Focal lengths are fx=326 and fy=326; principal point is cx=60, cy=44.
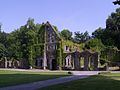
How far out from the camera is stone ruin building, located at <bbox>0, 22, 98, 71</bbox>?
77188 mm

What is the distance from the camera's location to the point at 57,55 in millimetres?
79625

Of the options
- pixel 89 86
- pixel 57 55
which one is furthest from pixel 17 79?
pixel 57 55

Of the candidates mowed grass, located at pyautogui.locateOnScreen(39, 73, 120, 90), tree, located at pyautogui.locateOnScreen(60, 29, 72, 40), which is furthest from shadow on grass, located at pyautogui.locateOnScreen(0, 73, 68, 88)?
tree, located at pyautogui.locateOnScreen(60, 29, 72, 40)

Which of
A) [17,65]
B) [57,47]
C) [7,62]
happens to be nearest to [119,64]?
[57,47]

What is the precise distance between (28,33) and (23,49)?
5246mm

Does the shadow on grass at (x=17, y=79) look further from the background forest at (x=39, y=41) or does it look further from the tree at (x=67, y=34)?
the tree at (x=67, y=34)

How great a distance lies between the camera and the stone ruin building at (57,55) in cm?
7719

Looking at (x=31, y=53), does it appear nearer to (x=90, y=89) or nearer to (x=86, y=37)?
(x=86, y=37)

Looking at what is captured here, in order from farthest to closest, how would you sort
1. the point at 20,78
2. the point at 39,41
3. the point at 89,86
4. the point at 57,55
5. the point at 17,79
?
1. the point at 39,41
2. the point at 57,55
3. the point at 20,78
4. the point at 17,79
5. the point at 89,86

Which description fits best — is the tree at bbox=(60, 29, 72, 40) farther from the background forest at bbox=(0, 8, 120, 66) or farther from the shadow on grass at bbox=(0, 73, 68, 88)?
the shadow on grass at bbox=(0, 73, 68, 88)

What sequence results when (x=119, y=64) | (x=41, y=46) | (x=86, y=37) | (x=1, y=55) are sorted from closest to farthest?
(x=119, y=64)
(x=41, y=46)
(x=1, y=55)
(x=86, y=37)

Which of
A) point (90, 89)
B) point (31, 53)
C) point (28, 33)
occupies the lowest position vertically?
point (90, 89)

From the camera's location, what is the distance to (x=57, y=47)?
80312 mm

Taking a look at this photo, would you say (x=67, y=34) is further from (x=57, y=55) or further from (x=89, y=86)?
(x=89, y=86)
